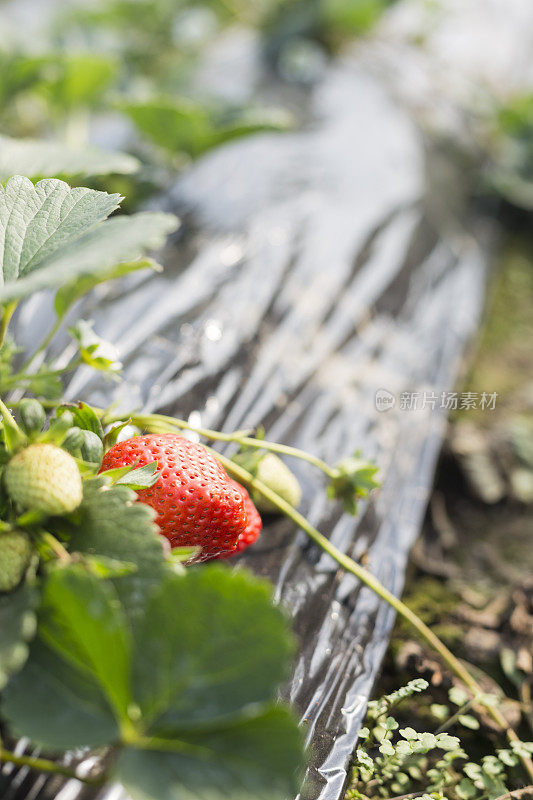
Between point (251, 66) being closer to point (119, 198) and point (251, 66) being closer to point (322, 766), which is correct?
point (119, 198)

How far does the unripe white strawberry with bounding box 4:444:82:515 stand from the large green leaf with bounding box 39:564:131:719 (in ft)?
0.34

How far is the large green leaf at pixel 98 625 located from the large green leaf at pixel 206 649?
2 cm

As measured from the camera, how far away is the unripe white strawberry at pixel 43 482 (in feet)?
1.98

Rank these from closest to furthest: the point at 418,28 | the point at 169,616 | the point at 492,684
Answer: the point at 169,616, the point at 492,684, the point at 418,28

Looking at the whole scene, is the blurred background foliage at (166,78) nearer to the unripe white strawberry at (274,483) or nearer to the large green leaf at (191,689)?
the unripe white strawberry at (274,483)

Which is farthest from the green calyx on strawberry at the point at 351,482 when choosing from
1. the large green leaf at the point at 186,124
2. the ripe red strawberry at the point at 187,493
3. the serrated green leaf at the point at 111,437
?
the large green leaf at the point at 186,124

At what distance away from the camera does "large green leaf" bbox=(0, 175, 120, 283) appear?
662 millimetres

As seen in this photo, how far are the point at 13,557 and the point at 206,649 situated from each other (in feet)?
0.67

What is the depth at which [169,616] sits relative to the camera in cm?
51

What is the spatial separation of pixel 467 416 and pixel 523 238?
3.09 ft

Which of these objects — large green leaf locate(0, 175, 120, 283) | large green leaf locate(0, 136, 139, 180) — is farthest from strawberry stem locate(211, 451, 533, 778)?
large green leaf locate(0, 136, 139, 180)

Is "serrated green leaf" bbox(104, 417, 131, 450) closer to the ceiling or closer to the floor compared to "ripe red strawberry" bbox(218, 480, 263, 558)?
closer to the ceiling

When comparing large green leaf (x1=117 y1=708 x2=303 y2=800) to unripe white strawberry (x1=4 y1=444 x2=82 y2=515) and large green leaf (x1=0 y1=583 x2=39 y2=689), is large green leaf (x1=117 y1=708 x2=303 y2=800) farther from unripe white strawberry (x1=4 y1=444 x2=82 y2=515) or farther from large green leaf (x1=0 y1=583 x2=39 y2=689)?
unripe white strawberry (x1=4 y1=444 x2=82 y2=515)

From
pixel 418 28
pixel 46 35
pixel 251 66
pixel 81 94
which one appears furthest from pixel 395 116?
pixel 46 35
